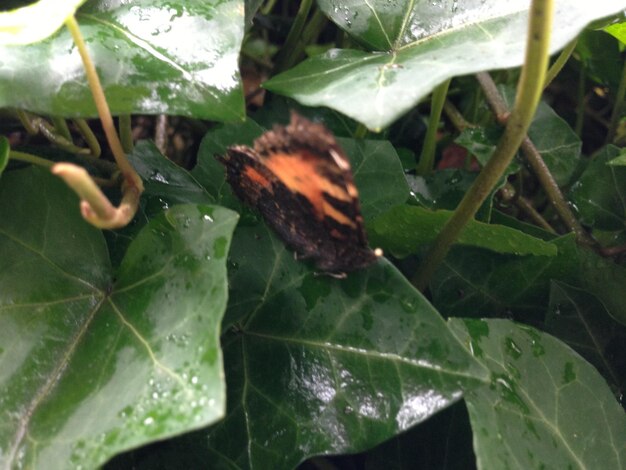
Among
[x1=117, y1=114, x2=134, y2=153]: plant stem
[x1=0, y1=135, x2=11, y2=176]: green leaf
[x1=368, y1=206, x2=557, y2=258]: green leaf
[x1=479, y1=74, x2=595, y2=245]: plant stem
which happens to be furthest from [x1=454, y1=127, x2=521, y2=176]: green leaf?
[x1=0, y1=135, x2=11, y2=176]: green leaf

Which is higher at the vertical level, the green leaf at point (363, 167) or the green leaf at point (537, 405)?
the green leaf at point (363, 167)

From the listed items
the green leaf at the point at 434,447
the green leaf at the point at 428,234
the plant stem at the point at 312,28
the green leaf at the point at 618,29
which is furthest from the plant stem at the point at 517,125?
the plant stem at the point at 312,28

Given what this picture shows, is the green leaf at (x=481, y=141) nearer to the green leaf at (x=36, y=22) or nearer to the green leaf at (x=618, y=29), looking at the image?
the green leaf at (x=618, y=29)

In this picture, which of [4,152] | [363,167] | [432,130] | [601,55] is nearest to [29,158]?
[4,152]

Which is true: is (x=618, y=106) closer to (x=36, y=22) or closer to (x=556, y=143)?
(x=556, y=143)

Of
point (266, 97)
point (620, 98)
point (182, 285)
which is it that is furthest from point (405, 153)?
point (182, 285)

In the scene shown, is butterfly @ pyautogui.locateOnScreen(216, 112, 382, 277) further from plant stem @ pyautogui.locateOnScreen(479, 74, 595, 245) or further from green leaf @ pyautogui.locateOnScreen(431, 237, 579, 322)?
plant stem @ pyautogui.locateOnScreen(479, 74, 595, 245)
